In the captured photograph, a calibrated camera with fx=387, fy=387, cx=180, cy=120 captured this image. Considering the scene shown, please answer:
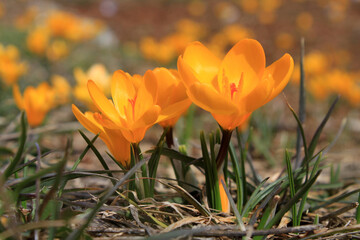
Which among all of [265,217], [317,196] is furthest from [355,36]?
[265,217]

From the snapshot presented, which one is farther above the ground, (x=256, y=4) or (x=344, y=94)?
(x=256, y=4)

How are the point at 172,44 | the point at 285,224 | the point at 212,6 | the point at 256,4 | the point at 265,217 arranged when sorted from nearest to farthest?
1. the point at 265,217
2. the point at 285,224
3. the point at 172,44
4. the point at 256,4
5. the point at 212,6

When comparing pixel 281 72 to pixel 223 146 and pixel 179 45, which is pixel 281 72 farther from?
pixel 179 45

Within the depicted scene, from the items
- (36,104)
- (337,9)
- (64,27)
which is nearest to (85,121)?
(36,104)

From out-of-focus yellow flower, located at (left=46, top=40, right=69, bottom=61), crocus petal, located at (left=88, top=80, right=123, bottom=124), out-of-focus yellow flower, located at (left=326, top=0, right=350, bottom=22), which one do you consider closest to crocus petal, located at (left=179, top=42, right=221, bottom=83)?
crocus petal, located at (left=88, top=80, right=123, bottom=124)

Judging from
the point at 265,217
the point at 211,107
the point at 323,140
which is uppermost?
the point at 211,107

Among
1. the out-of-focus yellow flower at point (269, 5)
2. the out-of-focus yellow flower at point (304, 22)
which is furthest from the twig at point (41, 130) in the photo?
the out-of-focus yellow flower at point (269, 5)

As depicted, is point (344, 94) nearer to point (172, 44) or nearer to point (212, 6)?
point (172, 44)
